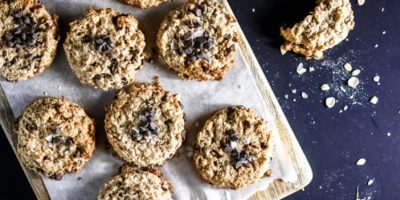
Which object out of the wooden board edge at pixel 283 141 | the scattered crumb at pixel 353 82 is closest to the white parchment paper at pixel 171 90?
the wooden board edge at pixel 283 141

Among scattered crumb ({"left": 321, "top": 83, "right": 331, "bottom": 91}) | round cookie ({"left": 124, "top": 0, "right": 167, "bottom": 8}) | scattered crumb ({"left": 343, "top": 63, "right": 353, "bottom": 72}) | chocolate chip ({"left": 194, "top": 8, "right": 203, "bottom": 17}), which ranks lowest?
scattered crumb ({"left": 321, "top": 83, "right": 331, "bottom": 91})

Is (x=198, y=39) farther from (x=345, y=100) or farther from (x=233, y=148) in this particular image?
(x=345, y=100)

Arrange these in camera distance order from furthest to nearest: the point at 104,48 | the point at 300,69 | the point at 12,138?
1. the point at 300,69
2. the point at 12,138
3. the point at 104,48

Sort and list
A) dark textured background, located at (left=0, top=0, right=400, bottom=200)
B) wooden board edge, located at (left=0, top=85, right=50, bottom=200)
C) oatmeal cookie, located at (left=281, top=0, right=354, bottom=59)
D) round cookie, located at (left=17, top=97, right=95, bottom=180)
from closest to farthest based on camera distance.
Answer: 1. round cookie, located at (left=17, top=97, right=95, bottom=180)
2. wooden board edge, located at (left=0, top=85, right=50, bottom=200)
3. oatmeal cookie, located at (left=281, top=0, right=354, bottom=59)
4. dark textured background, located at (left=0, top=0, right=400, bottom=200)

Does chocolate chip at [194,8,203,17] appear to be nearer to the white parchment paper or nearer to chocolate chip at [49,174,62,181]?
the white parchment paper

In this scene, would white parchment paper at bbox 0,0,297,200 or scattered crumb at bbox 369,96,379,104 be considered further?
scattered crumb at bbox 369,96,379,104

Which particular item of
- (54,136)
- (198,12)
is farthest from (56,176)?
(198,12)

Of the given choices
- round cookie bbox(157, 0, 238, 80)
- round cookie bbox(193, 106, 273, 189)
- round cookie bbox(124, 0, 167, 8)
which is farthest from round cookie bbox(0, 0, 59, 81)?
round cookie bbox(193, 106, 273, 189)
